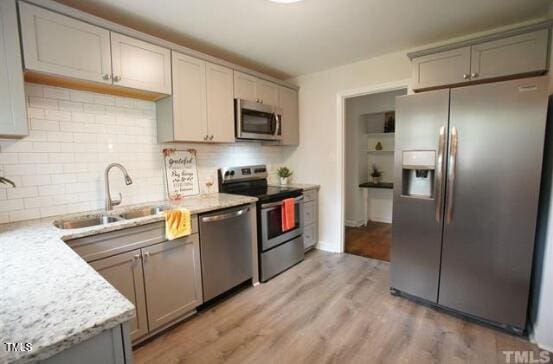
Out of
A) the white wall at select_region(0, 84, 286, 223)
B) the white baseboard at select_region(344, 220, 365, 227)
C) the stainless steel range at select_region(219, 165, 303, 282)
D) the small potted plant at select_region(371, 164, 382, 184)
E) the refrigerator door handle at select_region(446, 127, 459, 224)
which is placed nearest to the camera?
the white wall at select_region(0, 84, 286, 223)

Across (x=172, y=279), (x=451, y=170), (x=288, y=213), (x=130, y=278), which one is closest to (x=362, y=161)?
(x=288, y=213)

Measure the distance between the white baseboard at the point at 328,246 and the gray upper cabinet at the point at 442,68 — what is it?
83.8 inches

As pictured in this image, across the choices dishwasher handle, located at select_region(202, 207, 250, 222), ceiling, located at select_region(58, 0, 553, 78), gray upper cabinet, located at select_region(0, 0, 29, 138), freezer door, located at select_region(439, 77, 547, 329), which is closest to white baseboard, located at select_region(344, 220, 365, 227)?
freezer door, located at select_region(439, 77, 547, 329)

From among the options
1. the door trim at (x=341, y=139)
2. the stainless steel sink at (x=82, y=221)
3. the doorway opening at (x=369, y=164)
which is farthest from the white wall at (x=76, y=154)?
the doorway opening at (x=369, y=164)

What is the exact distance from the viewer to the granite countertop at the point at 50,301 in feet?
2.02

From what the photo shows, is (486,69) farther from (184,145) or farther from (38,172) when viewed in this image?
(38,172)

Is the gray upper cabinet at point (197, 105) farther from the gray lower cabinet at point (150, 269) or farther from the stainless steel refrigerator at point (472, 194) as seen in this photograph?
the stainless steel refrigerator at point (472, 194)

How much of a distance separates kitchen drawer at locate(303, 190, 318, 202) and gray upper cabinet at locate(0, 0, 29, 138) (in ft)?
8.54

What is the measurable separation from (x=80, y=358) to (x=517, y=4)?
A: 3161mm

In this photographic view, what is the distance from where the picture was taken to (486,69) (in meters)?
2.06

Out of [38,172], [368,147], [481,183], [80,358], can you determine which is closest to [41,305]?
[80,358]

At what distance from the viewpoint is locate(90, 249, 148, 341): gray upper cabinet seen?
5.33ft

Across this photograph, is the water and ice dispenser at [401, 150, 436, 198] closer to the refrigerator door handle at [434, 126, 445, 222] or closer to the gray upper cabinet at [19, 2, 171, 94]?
the refrigerator door handle at [434, 126, 445, 222]

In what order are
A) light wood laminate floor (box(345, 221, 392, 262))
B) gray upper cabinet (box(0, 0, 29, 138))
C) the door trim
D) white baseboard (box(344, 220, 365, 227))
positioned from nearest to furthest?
1. gray upper cabinet (box(0, 0, 29, 138))
2. the door trim
3. light wood laminate floor (box(345, 221, 392, 262))
4. white baseboard (box(344, 220, 365, 227))
